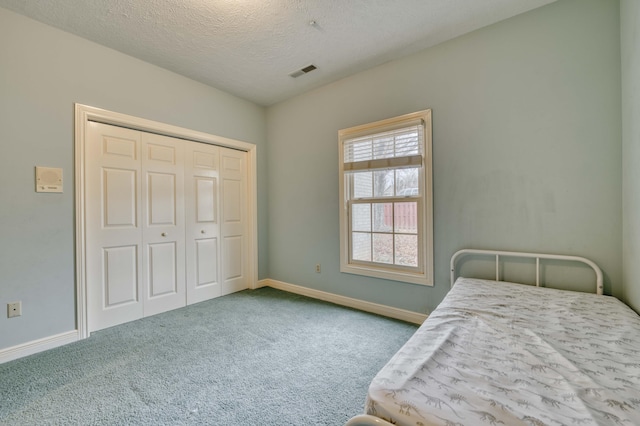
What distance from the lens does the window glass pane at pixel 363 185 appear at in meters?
2.97

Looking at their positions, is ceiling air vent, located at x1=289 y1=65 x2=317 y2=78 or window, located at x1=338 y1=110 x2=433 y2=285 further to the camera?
ceiling air vent, located at x1=289 y1=65 x2=317 y2=78

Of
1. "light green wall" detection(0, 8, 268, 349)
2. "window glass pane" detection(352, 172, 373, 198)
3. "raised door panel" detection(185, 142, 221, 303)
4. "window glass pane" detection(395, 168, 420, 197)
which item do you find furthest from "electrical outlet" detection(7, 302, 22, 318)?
"window glass pane" detection(395, 168, 420, 197)

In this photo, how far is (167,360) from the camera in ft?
6.45

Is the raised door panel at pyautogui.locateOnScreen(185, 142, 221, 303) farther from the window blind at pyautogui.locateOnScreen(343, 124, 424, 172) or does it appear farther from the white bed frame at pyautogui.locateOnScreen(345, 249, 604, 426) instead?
the white bed frame at pyautogui.locateOnScreen(345, 249, 604, 426)

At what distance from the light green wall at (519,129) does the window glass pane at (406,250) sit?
0.74 ft

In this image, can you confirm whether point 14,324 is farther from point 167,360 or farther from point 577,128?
point 577,128

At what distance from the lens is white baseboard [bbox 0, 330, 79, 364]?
1974 millimetres

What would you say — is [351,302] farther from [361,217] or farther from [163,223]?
[163,223]

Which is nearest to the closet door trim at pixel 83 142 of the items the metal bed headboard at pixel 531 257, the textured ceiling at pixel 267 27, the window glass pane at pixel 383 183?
the textured ceiling at pixel 267 27

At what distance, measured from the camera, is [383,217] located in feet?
9.40

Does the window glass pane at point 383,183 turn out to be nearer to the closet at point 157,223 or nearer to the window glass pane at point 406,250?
the window glass pane at point 406,250

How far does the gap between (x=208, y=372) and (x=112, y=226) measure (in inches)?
70.5

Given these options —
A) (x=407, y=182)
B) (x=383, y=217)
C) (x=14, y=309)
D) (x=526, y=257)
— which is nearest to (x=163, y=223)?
(x=14, y=309)

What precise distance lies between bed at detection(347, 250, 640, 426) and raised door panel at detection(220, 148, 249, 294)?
9.32ft
